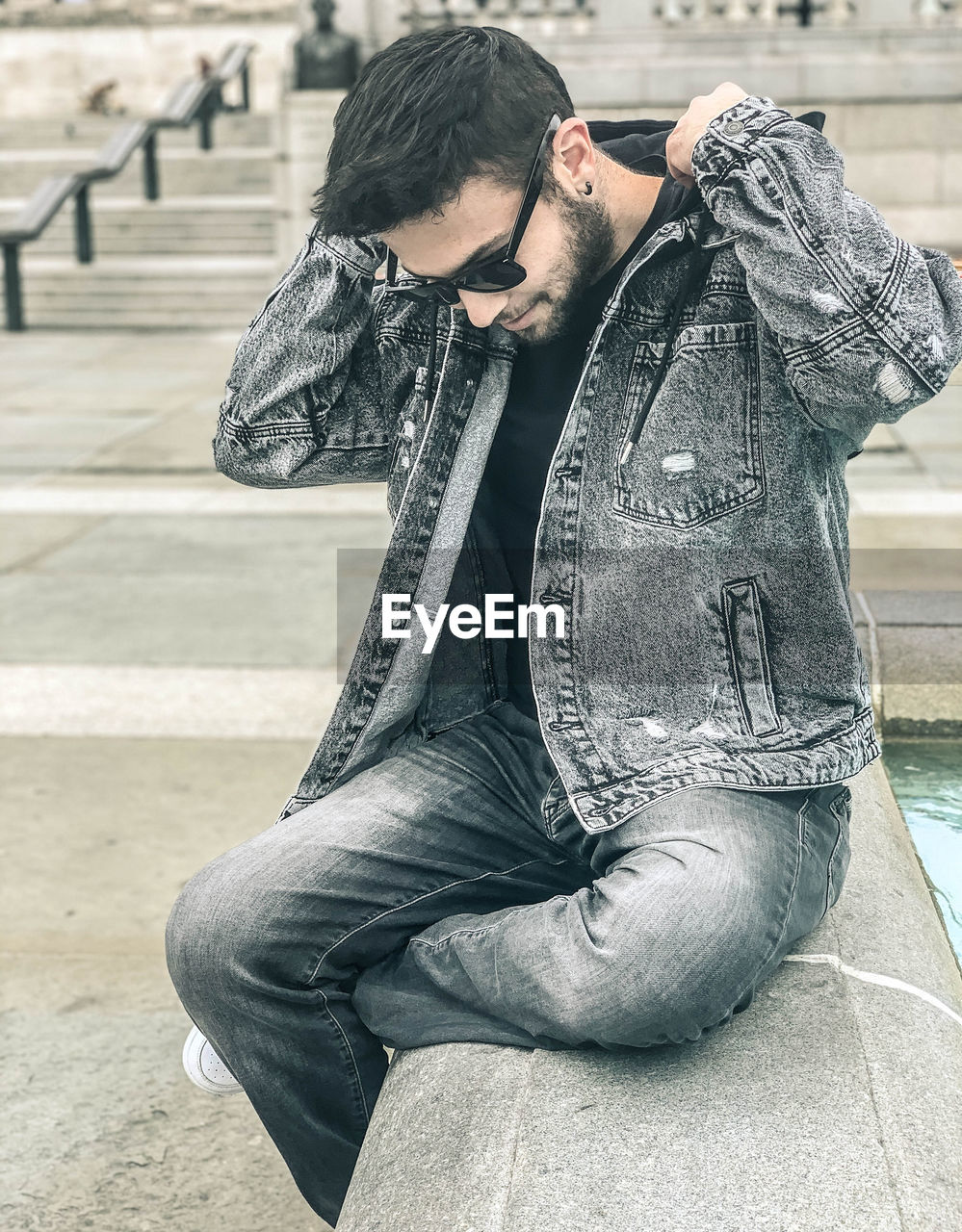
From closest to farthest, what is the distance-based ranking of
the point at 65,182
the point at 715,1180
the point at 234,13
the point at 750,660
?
the point at 715,1180 → the point at 750,660 → the point at 65,182 → the point at 234,13

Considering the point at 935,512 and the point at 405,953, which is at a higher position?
the point at 405,953

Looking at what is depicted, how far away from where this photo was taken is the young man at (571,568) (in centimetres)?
190

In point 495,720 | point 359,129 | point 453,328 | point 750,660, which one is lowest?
point 495,720

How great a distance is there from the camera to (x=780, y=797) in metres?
2.00

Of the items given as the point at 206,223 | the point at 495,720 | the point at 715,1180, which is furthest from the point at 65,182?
the point at 715,1180

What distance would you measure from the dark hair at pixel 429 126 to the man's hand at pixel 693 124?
0.19 metres

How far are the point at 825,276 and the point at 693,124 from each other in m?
0.33

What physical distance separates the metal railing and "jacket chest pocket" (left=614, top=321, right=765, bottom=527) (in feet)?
38.2

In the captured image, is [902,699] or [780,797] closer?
[780,797]

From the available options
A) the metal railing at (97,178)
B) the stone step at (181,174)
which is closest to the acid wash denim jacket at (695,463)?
the metal railing at (97,178)

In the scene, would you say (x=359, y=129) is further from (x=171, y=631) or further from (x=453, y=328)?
(x=171, y=631)

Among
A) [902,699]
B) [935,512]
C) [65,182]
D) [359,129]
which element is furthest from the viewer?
[65,182]

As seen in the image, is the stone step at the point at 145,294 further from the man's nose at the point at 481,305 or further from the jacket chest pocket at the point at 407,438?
the man's nose at the point at 481,305

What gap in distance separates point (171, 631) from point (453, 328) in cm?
307
